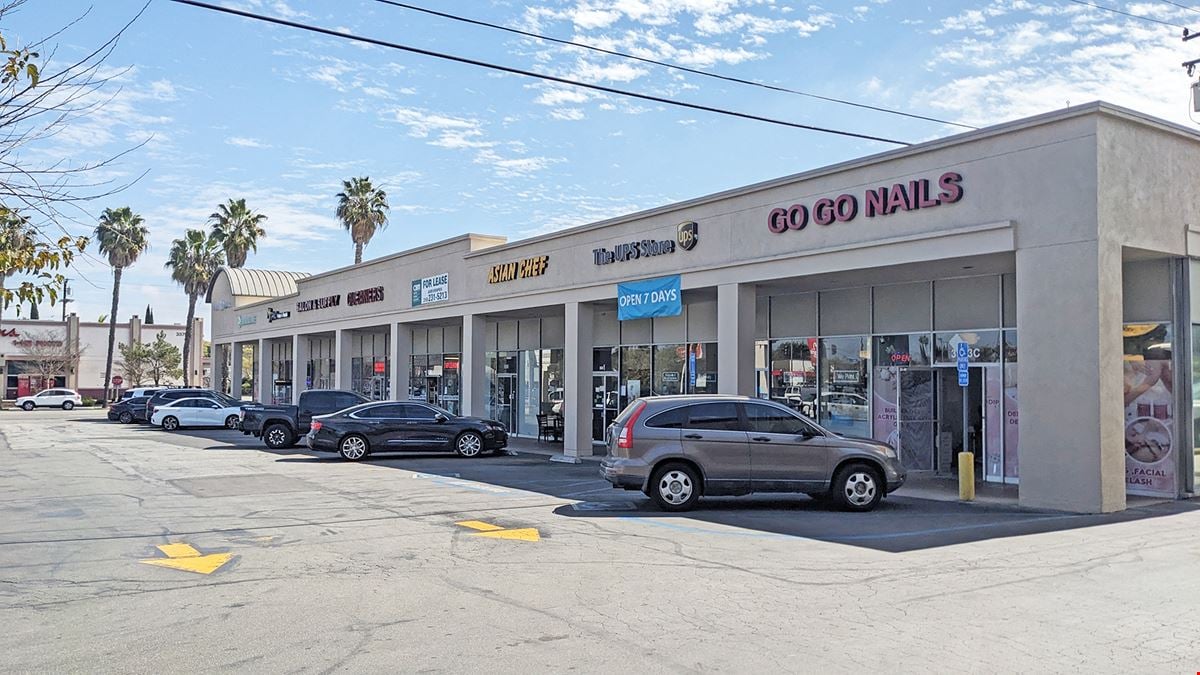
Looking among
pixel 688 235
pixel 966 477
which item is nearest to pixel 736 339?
pixel 688 235

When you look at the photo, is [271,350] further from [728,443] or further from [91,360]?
[728,443]

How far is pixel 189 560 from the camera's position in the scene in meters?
10.4

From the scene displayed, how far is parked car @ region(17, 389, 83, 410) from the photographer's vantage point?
63125 millimetres

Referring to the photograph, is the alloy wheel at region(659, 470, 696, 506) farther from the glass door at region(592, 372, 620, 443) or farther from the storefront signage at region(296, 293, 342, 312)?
the storefront signage at region(296, 293, 342, 312)

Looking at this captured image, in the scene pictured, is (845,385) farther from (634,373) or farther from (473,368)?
(473,368)

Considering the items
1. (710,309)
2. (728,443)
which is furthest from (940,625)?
(710,309)

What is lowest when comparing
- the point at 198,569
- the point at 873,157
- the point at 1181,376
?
the point at 198,569

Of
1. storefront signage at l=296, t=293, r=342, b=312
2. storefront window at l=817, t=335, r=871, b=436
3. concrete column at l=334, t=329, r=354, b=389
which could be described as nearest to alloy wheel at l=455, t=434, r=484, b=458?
storefront window at l=817, t=335, r=871, b=436

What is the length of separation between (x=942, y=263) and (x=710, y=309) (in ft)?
27.1

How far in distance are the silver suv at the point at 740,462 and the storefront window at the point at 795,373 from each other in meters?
7.44

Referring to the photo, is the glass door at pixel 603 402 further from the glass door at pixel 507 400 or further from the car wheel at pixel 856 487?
the car wheel at pixel 856 487

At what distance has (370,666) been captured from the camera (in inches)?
254

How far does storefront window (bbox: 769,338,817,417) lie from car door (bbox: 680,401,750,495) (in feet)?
25.9

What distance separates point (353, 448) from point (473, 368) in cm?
632
